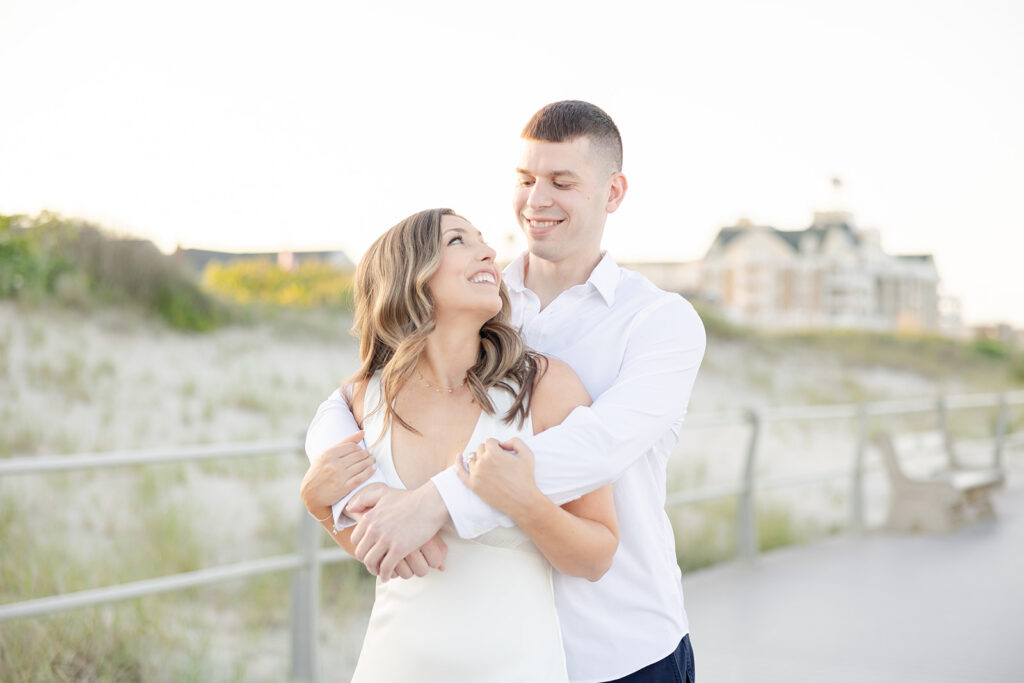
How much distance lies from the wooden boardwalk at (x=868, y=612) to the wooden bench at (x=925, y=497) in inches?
5.9

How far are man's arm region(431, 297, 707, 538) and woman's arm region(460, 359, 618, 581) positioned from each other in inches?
1.3

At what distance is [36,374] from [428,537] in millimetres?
12425

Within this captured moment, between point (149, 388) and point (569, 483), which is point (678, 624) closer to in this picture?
point (569, 483)

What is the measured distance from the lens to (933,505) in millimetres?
8141

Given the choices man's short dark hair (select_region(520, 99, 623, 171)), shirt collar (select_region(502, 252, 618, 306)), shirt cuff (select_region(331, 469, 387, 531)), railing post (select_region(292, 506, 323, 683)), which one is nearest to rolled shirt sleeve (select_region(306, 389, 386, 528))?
shirt cuff (select_region(331, 469, 387, 531))

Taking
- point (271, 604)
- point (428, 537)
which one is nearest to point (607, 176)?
point (428, 537)

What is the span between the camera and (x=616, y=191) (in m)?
2.59

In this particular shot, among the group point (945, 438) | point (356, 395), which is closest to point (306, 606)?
point (356, 395)

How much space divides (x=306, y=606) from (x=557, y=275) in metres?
2.63

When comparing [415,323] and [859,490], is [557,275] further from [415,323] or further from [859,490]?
[859,490]

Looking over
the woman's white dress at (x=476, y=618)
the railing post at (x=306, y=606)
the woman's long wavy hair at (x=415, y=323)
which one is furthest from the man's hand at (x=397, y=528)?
the railing post at (x=306, y=606)

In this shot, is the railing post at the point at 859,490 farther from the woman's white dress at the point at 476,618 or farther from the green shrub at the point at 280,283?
the green shrub at the point at 280,283

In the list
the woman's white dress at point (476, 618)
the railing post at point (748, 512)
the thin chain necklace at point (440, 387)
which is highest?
the thin chain necklace at point (440, 387)

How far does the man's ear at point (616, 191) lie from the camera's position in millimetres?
2562
